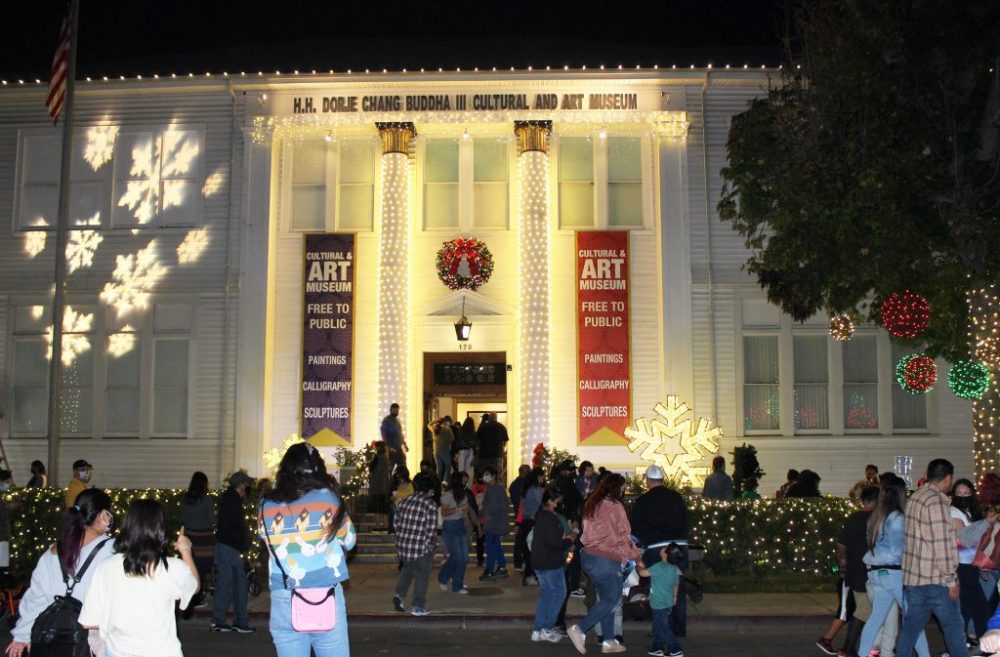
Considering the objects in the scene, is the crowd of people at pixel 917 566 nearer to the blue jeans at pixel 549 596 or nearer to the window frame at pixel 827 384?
the blue jeans at pixel 549 596

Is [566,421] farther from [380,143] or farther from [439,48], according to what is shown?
[439,48]

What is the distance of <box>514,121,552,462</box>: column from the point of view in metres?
21.3

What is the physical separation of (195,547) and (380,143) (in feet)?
40.0

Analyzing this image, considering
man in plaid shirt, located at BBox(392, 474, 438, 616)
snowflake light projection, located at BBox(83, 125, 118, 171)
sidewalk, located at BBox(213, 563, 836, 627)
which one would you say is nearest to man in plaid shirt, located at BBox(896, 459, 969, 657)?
sidewalk, located at BBox(213, 563, 836, 627)

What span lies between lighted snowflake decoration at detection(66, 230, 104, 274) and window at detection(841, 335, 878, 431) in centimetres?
1620

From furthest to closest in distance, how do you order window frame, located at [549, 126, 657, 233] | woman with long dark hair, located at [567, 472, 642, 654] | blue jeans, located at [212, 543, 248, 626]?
window frame, located at [549, 126, 657, 233] < blue jeans, located at [212, 543, 248, 626] < woman with long dark hair, located at [567, 472, 642, 654]

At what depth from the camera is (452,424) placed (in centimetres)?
2147

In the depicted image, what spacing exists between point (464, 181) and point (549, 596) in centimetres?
1312

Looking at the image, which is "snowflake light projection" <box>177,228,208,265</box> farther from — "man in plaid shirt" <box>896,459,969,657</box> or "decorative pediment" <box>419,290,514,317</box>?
"man in plaid shirt" <box>896,459,969,657</box>

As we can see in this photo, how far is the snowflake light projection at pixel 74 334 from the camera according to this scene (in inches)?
894

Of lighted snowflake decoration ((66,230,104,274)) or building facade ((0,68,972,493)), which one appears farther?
lighted snowflake decoration ((66,230,104,274))

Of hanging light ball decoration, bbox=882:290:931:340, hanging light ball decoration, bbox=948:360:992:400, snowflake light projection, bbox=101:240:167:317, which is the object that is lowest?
hanging light ball decoration, bbox=948:360:992:400

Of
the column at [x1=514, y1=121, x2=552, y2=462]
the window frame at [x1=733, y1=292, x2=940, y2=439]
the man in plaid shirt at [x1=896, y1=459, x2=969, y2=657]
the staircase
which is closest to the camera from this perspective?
the man in plaid shirt at [x1=896, y1=459, x2=969, y2=657]

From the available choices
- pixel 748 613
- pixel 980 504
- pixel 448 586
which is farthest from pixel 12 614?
pixel 980 504
